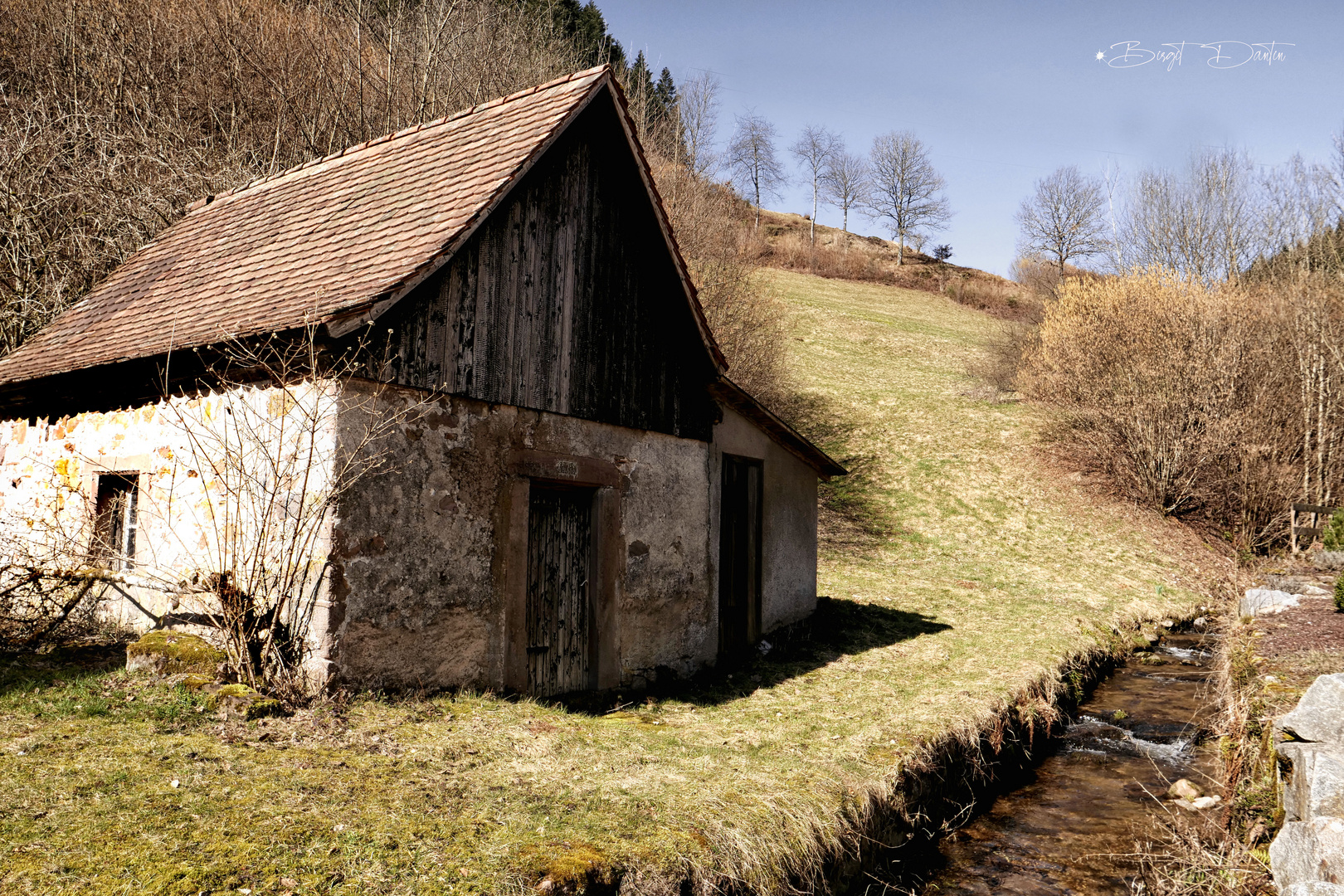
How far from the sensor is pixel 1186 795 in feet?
26.0

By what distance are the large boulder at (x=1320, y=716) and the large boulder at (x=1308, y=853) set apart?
2.35 feet

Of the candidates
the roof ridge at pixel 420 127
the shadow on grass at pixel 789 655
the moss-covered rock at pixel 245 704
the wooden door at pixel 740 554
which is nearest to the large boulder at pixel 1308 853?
the shadow on grass at pixel 789 655

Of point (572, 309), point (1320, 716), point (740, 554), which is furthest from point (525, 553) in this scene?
point (1320, 716)

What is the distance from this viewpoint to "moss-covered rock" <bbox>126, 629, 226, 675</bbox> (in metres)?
6.63

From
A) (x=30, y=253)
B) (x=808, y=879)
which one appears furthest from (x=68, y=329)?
(x=808, y=879)

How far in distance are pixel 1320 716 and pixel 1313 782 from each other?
899 mm

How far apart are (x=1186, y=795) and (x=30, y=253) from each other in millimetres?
15820

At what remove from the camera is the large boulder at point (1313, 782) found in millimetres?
5223

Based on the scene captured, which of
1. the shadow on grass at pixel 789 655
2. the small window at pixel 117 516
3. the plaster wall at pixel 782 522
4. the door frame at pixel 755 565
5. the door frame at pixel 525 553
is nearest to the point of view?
the door frame at pixel 525 553

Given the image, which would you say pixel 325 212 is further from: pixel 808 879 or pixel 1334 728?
pixel 1334 728

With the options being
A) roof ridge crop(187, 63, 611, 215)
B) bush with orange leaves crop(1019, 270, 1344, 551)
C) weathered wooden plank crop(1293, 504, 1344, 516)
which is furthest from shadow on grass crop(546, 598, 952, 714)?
bush with orange leaves crop(1019, 270, 1344, 551)

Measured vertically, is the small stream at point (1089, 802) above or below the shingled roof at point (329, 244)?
below

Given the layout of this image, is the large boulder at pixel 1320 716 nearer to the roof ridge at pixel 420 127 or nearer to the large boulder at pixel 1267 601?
the large boulder at pixel 1267 601

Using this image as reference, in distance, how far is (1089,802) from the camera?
8.12 m
